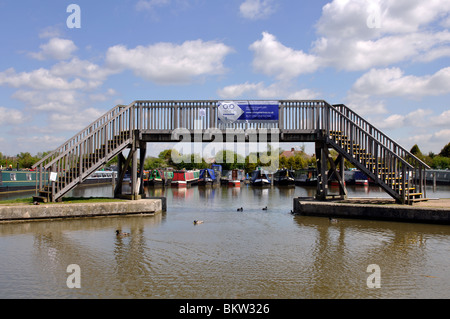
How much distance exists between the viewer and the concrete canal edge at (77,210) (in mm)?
16188

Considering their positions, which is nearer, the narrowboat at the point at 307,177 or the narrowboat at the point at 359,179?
the narrowboat at the point at 359,179

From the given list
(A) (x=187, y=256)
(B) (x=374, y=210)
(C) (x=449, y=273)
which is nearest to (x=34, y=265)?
(A) (x=187, y=256)

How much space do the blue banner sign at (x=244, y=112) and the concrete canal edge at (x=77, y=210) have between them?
20.3 feet

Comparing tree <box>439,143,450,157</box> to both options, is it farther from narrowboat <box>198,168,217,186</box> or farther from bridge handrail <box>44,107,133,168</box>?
bridge handrail <box>44,107,133,168</box>

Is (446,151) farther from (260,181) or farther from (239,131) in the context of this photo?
(239,131)

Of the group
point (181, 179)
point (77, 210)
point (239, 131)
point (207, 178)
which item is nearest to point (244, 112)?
point (239, 131)

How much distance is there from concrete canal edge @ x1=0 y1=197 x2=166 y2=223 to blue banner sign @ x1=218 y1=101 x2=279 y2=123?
6.19 metres

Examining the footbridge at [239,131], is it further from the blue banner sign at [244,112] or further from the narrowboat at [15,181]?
the narrowboat at [15,181]

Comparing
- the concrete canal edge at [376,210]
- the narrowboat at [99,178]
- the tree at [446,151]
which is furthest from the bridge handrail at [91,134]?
the tree at [446,151]

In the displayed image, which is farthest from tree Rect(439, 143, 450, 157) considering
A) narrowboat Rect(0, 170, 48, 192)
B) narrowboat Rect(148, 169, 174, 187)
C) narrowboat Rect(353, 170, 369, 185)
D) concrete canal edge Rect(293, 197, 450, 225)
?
narrowboat Rect(0, 170, 48, 192)

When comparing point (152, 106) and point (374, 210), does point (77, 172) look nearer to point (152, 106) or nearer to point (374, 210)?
point (152, 106)

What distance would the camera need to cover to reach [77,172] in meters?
18.7

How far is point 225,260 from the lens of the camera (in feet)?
33.4
